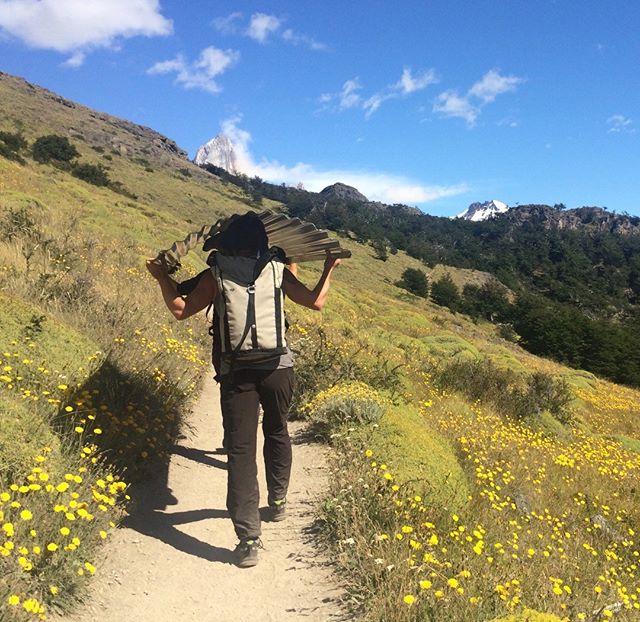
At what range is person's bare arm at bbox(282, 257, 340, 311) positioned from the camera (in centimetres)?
374

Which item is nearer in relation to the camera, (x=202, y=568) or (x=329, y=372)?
(x=202, y=568)

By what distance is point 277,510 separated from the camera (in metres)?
4.12

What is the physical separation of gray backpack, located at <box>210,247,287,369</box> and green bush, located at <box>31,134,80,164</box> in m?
41.9

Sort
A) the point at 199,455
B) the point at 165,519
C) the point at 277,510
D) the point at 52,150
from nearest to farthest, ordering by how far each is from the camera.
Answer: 1. the point at 165,519
2. the point at 277,510
3. the point at 199,455
4. the point at 52,150

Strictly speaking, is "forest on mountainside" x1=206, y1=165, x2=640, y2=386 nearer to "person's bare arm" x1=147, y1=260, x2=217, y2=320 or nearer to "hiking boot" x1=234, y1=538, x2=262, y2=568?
"hiking boot" x1=234, y1=538, x2=262, y2=568

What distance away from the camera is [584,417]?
14.2 meters

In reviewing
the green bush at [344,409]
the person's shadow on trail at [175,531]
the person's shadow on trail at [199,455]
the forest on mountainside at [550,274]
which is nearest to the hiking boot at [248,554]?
the person's shadow on trail at [175,531]

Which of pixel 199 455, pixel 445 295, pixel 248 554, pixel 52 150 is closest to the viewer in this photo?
pixel 248 554

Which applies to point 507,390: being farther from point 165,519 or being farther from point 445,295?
point 445,295

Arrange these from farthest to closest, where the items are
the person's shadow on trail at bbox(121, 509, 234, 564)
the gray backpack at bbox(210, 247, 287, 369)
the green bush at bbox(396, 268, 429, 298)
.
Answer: the green bush at bbox(396, 268, 429, 298), the person's shadow on trail at bbox(121, 509, 234, 564), the gray backpack at bbox(210, 247, 287, 369)

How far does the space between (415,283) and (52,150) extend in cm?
4816

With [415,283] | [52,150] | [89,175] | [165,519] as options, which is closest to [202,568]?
[165,519]

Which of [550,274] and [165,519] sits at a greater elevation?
[550,274]

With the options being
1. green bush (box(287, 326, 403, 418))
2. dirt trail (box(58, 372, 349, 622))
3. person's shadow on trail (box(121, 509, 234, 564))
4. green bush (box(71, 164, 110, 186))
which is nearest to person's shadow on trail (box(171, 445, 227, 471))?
dirt trail (box(58, 372, 349, 622))
